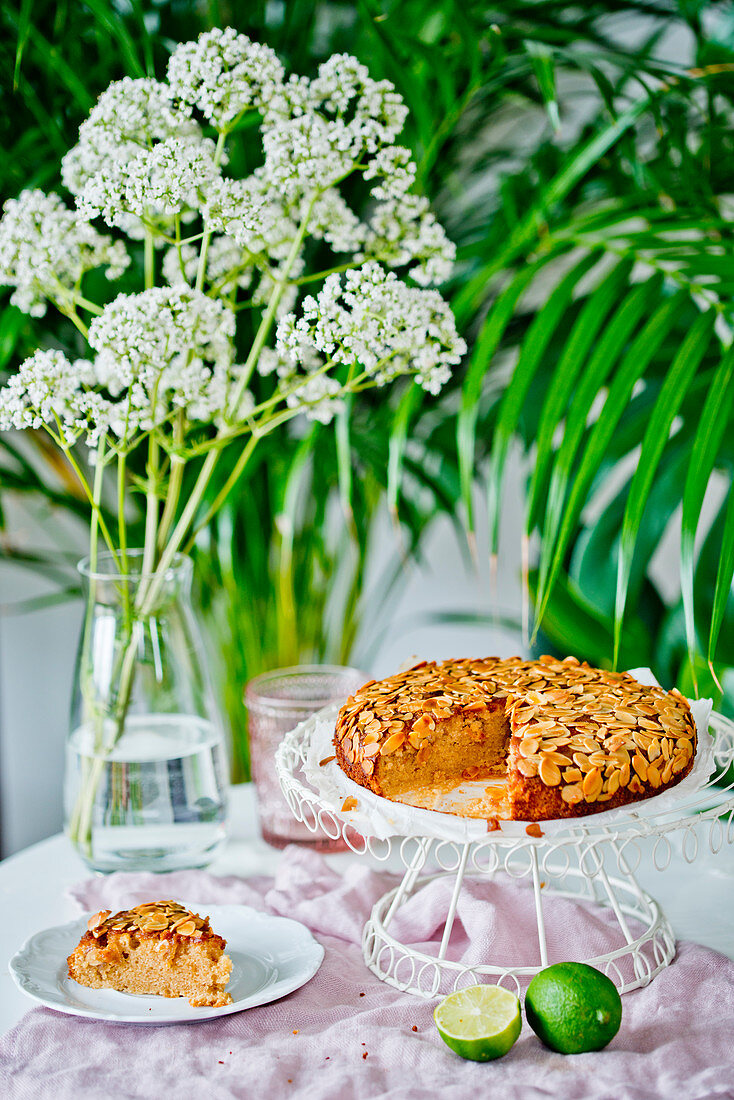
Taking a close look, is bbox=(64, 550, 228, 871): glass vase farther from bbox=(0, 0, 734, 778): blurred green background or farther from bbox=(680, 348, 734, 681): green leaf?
bbox=(680, 348, 734, 681): green leaf

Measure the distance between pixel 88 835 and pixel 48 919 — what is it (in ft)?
0.27

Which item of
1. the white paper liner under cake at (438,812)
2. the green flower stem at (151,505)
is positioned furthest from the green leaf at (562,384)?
the green flower stem at (151,505)

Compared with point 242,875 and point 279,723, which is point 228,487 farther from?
point 242,875

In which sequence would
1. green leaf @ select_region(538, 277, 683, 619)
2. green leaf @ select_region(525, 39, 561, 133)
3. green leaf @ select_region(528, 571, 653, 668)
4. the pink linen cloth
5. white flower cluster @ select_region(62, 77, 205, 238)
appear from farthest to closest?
green leaf @ select_region(528, 571, 653, 668) → green leaf @ select_region(525, 39, 561, 133) → green leaf @ select_region(538, 277, 683, 619) → white flower cluster @ select_region(62, 77, 205, 238) → the pink linen cloth

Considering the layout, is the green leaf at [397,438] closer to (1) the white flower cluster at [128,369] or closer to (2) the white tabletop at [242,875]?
(1) the white flower cluster at [128,369]

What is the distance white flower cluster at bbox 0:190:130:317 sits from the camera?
83 centimetres

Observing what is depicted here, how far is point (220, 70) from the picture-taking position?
2.58 ft

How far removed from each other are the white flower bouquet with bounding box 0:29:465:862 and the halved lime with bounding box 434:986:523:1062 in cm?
42

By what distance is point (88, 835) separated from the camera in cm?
97

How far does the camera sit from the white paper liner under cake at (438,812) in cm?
68

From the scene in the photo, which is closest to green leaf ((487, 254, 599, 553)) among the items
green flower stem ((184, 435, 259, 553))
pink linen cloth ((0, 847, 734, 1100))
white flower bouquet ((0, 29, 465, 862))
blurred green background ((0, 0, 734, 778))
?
blurred green background ((0, 0, 734, 778))

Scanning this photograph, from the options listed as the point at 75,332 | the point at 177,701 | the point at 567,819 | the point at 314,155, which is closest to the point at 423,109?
the point at 314,155

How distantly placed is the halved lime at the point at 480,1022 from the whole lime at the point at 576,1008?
0.07 feet

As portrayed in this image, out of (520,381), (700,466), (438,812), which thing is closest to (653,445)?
(700,466)
